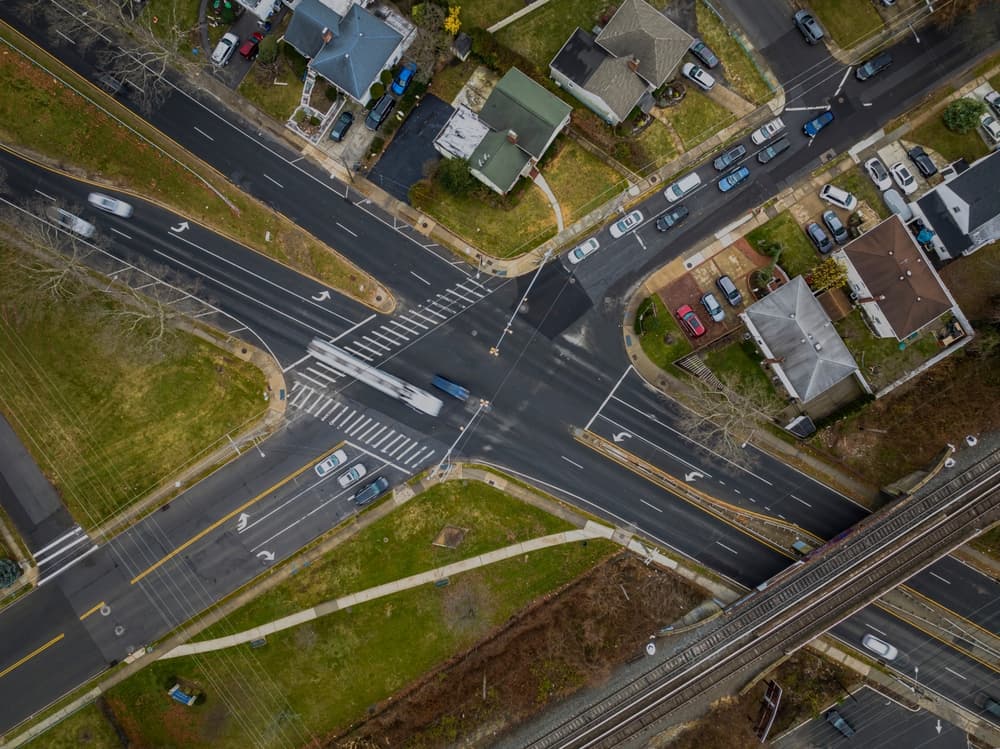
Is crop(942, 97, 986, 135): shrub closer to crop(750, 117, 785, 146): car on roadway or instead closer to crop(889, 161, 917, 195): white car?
crop(889, 161, 917, 195): white car

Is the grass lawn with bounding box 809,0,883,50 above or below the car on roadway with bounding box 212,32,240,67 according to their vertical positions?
above

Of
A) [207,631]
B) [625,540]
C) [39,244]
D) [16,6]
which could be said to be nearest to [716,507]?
[625,540]

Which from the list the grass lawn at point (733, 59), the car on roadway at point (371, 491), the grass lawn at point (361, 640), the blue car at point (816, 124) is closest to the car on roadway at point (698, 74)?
the grass lawn at point (733, 59)

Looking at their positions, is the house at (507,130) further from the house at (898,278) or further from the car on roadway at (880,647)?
the car on roadway at (880,647)

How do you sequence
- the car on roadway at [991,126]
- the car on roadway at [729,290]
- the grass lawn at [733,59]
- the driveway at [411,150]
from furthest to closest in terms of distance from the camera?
the grass lawn at [733,59], the driveway at [411,150], the car on roadway at [991,126], the car on roadway at [729,290]

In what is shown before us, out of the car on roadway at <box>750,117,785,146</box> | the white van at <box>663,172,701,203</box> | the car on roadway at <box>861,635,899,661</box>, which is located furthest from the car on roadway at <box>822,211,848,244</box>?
the car on roadway at <box>861,635,899,661</box>

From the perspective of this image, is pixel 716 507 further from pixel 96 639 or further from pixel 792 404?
pixel 96 639
